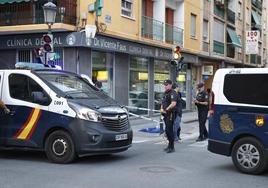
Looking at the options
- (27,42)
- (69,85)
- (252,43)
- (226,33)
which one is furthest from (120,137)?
(226,33)

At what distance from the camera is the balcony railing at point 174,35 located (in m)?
26.4

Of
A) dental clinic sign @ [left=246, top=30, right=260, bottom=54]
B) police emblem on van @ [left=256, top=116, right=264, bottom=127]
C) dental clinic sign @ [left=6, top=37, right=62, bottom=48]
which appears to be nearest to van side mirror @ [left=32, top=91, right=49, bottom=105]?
police emblem on van @ [left=256, top=116, right=264, bottom=127]

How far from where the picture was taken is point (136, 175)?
867 cm

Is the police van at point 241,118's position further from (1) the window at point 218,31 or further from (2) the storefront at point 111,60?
(1) the window at point 218,31

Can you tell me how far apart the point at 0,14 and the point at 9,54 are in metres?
1.67

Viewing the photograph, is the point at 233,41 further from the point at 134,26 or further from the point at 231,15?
the point at 134,26

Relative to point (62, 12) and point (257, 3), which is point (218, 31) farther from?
point (62, 12)

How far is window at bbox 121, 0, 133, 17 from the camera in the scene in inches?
858

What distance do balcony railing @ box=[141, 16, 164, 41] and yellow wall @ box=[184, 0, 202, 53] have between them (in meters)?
3.77

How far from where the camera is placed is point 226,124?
9.24m

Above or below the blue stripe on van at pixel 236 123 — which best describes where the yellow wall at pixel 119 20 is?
above

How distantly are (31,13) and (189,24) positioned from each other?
42.3ft

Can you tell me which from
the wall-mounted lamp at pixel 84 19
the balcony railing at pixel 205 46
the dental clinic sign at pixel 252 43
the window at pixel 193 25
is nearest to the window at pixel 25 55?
the wall-mounted lamp at pixel 84 19

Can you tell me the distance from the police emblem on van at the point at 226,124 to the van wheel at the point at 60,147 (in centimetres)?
296
